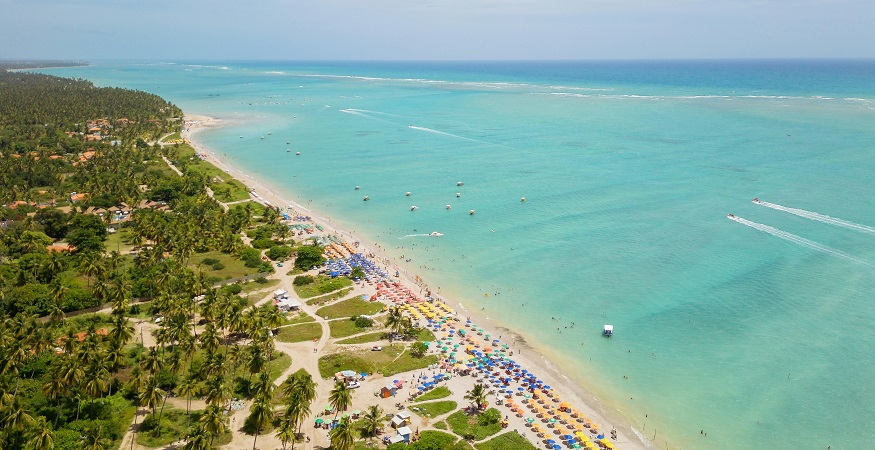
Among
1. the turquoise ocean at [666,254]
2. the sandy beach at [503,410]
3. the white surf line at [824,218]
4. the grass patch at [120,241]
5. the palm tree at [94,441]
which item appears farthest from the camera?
the white surf line at [824,218]

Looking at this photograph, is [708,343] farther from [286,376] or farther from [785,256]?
[286,376]

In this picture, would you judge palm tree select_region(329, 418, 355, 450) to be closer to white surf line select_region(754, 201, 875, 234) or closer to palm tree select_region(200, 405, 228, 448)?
palm tree select_region(200, 405, 228, 448)

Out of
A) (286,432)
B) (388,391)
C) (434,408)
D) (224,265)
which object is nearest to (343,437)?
(286,432)

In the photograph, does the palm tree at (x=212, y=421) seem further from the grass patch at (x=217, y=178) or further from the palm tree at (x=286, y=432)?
the grass patch at (x=217, y=178)

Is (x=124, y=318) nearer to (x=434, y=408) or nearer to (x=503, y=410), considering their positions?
(x=434, y=408)

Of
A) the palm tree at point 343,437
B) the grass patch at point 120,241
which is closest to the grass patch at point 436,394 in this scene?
the palm tree at point 343,437

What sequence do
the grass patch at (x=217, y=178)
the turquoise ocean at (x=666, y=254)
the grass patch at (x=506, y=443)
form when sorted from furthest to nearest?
the grass patch at (x=217, y=178) → the turquoise ocean at (x=666, y=254) → the grass patch at (x=506, y=443)

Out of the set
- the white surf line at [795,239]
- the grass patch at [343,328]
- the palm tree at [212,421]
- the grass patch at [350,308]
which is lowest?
the grass patch at [343,328]
